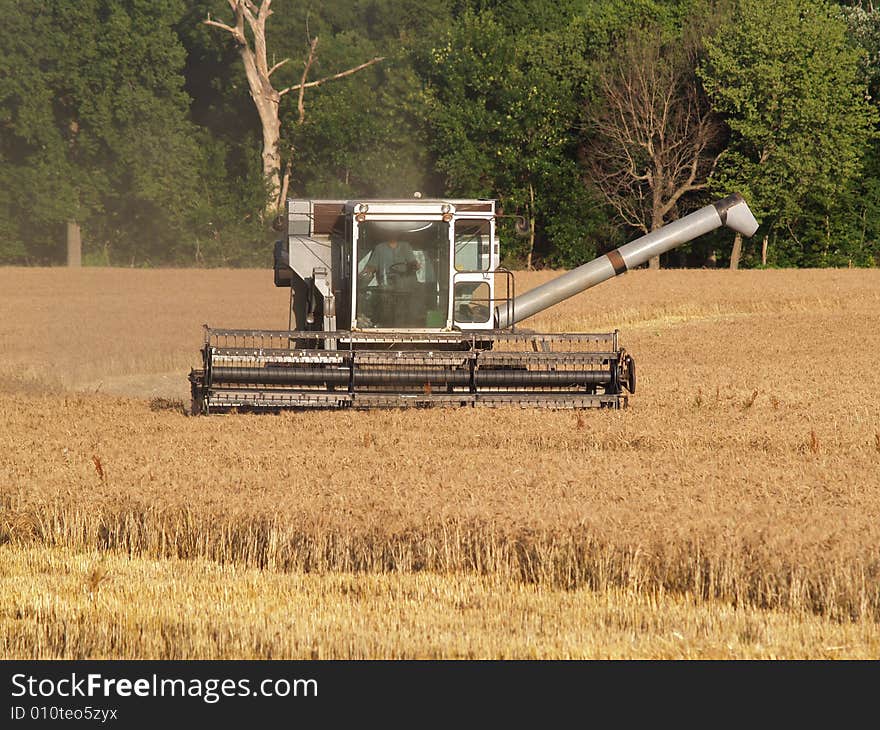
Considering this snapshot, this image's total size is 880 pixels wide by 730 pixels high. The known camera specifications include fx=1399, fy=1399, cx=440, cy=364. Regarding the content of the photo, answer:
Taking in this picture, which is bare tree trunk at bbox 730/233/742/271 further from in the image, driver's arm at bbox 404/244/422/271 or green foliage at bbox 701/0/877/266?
driver's arm at bbox 404/244/422/271

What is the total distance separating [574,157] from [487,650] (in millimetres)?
42256

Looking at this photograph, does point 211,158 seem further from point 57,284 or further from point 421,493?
point 421,493

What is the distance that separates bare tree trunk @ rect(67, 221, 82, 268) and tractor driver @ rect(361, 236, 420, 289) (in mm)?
36865

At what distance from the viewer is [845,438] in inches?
443

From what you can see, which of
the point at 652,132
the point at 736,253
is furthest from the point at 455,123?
the point at 736,253

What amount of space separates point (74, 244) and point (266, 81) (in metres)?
9.28

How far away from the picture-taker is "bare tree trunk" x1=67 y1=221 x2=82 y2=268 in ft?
161

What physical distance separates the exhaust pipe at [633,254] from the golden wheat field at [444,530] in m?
1.85

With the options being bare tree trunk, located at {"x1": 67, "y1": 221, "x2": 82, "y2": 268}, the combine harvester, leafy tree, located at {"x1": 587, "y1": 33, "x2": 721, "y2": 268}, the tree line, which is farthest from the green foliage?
the combine harvester

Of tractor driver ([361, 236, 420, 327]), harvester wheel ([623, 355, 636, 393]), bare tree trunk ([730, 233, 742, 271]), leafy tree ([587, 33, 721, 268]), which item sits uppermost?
leafy tree ([587, 33, 721, 268])

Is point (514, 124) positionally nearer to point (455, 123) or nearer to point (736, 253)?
point (455, 123)

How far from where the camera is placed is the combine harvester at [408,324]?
1306cm

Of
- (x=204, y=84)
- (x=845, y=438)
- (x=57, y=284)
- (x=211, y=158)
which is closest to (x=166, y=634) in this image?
(x=845, y=438)

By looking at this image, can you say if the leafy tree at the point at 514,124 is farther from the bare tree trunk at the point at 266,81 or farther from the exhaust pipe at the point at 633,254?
the exhaust pipe at the point at 633,254
